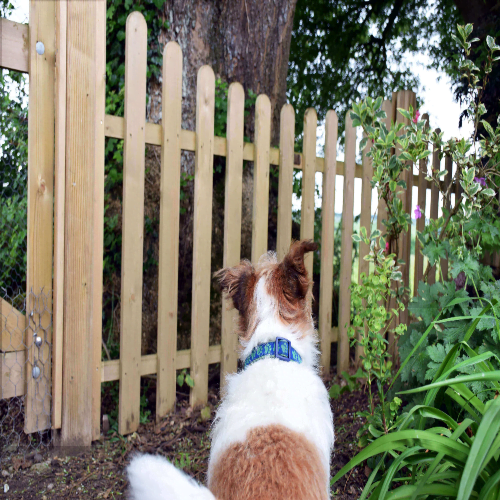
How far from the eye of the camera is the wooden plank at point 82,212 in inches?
103

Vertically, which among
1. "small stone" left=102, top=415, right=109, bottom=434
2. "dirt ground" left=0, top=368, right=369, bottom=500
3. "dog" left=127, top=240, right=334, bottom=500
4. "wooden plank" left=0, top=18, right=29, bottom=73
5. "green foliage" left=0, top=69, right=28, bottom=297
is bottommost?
"dirt ground" left=0, top=368, right=369, bottom=500

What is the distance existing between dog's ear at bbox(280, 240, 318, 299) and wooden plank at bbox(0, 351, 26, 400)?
1.73 m

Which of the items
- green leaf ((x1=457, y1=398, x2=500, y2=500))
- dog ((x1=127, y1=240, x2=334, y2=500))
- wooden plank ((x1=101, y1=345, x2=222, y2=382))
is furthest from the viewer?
wooden plank ((x1=101, y1=345, x2=222, y2=382))

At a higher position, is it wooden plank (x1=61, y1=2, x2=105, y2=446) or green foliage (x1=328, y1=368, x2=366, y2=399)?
wooden plank (x1=61, y1=2, x2=105, y2=446)

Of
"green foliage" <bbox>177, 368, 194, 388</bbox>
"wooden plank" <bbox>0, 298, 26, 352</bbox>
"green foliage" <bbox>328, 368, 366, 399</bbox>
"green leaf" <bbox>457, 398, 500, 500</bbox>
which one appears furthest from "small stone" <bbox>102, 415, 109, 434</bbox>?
"green leaf" <bbox>457, 398, 500, 500</bbox>

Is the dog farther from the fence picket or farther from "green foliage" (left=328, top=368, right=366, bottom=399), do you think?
the fence picket

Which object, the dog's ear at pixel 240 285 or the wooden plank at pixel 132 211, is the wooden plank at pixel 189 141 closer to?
the wooden plank at pixel 132 211

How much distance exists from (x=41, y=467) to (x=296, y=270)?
78.3 inches

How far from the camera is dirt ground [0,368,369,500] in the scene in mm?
2432

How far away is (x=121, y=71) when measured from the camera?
3.38 m

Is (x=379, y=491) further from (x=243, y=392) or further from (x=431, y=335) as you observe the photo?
(x=431, y=335)

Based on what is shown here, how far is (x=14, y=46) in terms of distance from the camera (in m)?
2.49

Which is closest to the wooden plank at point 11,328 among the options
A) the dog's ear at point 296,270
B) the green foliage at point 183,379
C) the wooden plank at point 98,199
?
the wooden plank at point 98,199

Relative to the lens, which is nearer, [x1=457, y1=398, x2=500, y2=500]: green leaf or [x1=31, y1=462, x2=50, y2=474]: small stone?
[x1=457, y1=398, x2=500, y2=500]: green leaf
